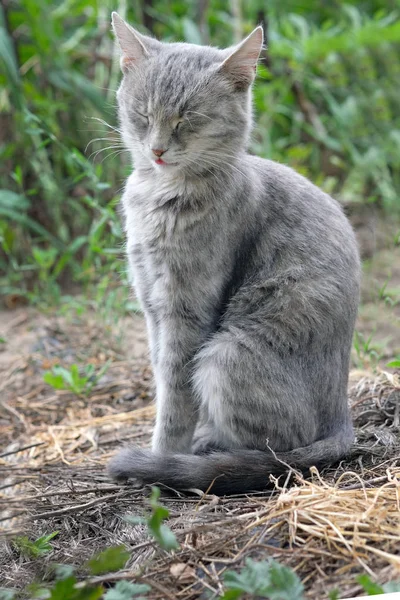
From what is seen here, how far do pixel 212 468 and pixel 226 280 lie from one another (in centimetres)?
66

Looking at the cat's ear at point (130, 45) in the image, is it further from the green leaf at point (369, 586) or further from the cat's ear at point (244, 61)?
the green leaf at point (369, 586)

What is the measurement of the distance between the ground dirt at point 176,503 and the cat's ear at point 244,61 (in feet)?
4.37

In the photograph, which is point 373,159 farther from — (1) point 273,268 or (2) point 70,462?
(2) point 70,462

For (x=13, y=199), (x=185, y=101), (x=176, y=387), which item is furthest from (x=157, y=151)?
(x=13, y=199)

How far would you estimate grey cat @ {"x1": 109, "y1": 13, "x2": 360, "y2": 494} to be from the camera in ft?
8.21

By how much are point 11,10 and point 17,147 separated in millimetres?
959

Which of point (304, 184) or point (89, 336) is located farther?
point (89, 336)

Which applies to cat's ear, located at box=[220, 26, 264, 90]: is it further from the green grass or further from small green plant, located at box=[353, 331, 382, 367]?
the green grass

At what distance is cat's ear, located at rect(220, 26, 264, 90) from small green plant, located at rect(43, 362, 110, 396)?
152cm

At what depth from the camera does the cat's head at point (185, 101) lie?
251cm

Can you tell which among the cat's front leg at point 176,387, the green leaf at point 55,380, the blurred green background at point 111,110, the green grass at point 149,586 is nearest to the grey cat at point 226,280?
the cat's front leg at point 176,387

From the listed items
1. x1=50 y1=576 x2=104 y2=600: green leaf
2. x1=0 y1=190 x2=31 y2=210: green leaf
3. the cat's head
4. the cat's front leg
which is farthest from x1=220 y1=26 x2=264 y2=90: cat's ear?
x1=0 y1=190 x2=31 y2=210: green leaf

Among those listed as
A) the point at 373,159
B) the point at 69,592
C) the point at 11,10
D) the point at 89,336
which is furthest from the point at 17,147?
the point at 69,592

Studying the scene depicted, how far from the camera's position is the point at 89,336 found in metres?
4.09
